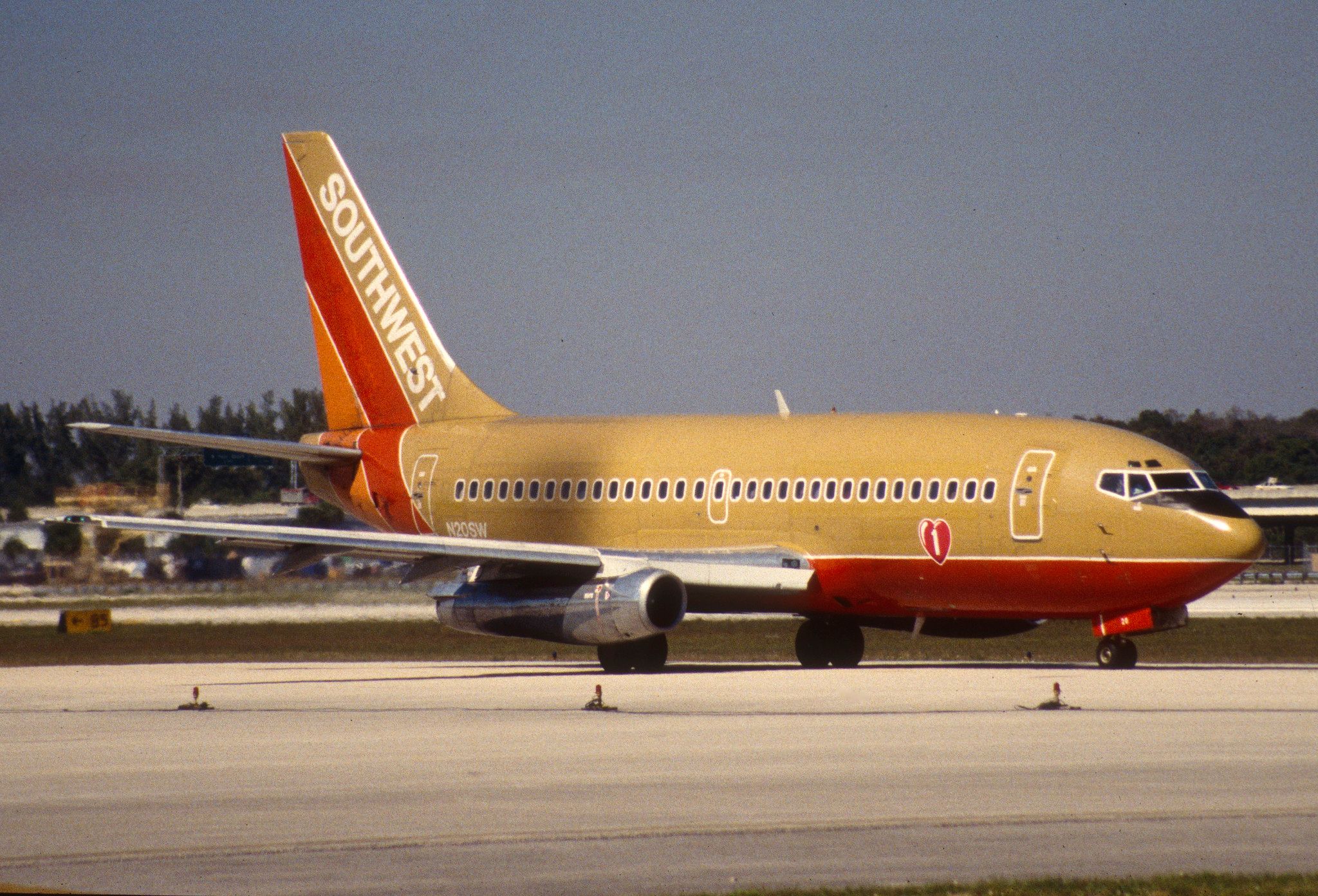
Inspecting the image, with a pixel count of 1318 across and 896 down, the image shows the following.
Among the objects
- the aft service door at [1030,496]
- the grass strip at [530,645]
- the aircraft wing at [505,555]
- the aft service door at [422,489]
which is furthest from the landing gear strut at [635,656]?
the aft service door at [422,489]

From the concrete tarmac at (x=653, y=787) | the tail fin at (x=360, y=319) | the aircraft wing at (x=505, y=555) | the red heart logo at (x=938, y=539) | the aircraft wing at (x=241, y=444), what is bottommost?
the concrete tarmac at (x=653, y=787)

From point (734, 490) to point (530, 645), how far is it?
11.3 metres

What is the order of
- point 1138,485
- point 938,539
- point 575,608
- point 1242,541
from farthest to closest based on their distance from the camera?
1. point 575,608
2. point 938,539
3. point 1138,485
4. point 1242,541

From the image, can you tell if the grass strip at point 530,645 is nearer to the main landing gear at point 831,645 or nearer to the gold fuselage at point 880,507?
the main landing gear at point 831,645

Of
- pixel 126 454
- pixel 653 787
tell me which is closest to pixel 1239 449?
pixel 126 454

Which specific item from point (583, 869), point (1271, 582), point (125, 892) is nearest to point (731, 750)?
point (583, 869)

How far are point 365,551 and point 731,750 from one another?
1454 cm

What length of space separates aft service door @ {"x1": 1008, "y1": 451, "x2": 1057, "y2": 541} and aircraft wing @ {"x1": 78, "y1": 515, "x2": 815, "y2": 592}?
3.77 meters

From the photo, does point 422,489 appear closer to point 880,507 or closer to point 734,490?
point 734,490

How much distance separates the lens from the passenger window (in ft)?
101

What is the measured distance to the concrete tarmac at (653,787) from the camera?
12602mm

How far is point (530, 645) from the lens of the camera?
4500cm

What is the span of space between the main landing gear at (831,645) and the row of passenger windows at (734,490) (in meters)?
2.54

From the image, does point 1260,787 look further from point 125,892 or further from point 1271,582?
point 1271,582
